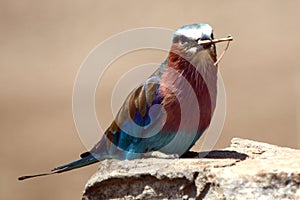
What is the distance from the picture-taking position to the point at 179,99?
3377mm

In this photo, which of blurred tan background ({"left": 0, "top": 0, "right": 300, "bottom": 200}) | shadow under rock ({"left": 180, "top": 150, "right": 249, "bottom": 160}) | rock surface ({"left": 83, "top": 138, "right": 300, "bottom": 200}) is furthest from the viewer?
blurred tan background ({"left": 0, "top": 0, "right": 300, "bottom": 200})

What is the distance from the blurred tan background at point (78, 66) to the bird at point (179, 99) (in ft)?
13.2

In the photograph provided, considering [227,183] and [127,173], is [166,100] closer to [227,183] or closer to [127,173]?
[127,173]

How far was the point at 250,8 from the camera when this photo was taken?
12266mm

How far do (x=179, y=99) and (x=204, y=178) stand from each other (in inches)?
20.9

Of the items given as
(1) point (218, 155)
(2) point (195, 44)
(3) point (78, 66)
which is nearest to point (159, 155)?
(1) point (218, 155)

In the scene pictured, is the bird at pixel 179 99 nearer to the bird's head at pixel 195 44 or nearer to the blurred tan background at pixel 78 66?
the bird's head at pixel 195 44

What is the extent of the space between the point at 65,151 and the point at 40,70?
292 centimetres

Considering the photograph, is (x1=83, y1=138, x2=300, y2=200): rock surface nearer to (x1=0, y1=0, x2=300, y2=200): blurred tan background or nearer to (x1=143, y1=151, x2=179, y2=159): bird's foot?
(x1=143, y1=151, x2=179, y2=159): bird's foot

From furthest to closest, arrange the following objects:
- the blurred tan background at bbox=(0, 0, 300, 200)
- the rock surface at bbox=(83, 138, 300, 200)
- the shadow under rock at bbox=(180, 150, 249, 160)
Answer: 1. the blurred tan background at bbox=(0, 0, 300, 200)
2. the shadow under rock at bbox=(180, 150, 249, 160)
3. the rock surface at bbox=(83, 138, 300, 200)

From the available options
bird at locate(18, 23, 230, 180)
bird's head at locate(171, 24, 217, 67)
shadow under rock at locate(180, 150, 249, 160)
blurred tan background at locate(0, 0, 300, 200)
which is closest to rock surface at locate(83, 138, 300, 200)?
shadow under rock at locate(180, 150, 249, 160)

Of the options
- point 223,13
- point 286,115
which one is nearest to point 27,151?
point 286,115

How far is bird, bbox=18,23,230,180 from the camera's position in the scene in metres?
3.37

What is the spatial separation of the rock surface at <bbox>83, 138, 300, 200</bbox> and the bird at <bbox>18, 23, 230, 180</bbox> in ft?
0.42
